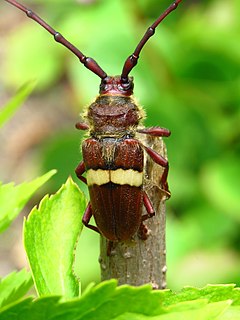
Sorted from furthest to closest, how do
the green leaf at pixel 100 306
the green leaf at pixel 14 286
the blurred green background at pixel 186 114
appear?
the blurred green background at pixel 186 114
the green leaf at pixel 14 286
the green leaf at pixel 100 306

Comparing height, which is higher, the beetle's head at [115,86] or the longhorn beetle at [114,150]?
the beetle's head at [115,86]

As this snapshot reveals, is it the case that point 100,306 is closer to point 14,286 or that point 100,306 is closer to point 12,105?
point 14,286

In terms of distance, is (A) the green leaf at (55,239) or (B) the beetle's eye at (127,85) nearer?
(A) the green leaf at (55,239)

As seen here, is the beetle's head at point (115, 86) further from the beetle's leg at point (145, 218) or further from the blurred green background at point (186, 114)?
the blurred green background at point (186, 114)

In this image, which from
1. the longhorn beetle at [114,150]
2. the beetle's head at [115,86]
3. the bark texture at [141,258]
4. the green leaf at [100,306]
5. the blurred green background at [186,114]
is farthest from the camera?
the blurred green background at [186,114]

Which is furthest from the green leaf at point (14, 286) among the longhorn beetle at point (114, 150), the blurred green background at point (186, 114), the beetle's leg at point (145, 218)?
the blurred green background at point (186, 114)
